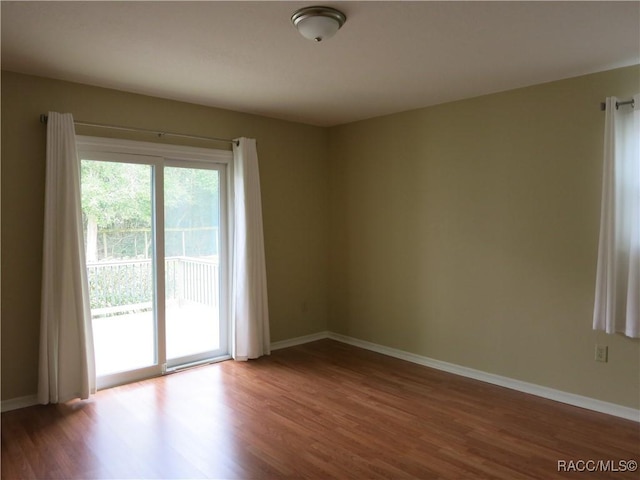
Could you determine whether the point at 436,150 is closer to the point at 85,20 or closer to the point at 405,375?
the point at 405,375

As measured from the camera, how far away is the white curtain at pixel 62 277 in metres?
3.29

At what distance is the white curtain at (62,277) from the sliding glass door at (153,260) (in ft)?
0.84

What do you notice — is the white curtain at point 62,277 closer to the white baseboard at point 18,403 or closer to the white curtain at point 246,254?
the white baseboard at point 18,403

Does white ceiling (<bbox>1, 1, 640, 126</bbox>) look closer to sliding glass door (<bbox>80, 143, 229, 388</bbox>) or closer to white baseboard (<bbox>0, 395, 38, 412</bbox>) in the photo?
sliding glass door (<bbox>80, 143, 229, 388</bbox>)

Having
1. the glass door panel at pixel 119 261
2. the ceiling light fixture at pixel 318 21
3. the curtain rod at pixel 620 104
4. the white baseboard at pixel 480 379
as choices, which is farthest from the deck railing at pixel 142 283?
the curtain rod at pixel 620 104

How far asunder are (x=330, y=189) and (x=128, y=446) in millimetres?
3394

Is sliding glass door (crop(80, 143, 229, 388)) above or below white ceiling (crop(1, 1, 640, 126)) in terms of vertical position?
below

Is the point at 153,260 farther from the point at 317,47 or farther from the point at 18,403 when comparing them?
the point at 317,47

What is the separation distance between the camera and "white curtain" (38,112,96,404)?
3.29 m

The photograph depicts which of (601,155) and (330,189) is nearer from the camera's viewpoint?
(601,155)

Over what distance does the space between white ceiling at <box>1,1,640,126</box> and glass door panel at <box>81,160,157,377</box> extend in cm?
77

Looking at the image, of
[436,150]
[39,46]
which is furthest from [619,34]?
[39,46]

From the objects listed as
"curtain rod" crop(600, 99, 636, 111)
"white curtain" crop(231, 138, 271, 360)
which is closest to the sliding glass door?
"white curtain" crop(231, 138, 271, 360)

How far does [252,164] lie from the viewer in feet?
14.6
